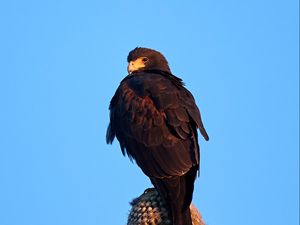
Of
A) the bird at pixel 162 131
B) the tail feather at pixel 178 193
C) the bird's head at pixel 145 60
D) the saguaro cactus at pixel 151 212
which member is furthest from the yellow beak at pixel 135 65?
the saguaro cactus at pixel 151 212

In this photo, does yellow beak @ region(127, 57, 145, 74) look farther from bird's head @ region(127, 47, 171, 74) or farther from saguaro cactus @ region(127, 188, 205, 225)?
saguaro cactus @ region(127, 188, 205, 225)

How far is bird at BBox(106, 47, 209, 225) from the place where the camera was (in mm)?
6551

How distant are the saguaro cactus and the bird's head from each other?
3440 millimetres

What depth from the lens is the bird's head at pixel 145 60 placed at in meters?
9.44

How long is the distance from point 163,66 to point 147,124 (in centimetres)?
271

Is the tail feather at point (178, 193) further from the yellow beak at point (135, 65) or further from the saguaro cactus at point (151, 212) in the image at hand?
the yellow beak at point (135, 65)

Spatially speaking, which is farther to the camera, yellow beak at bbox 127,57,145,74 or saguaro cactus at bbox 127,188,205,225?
yellow beak at bbox 127,57,145,74

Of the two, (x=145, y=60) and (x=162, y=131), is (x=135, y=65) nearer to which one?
(x=145, y=60)

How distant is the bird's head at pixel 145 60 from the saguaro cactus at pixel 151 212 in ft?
11.3

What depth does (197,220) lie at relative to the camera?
6148 mm

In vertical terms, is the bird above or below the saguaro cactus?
above

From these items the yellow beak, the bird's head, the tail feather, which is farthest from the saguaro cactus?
the bird's head

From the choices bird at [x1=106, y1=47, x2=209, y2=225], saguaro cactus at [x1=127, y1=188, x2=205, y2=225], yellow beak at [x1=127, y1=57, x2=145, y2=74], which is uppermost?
yellow beak at [x1=127, y1=57, x2=145, y2=74]

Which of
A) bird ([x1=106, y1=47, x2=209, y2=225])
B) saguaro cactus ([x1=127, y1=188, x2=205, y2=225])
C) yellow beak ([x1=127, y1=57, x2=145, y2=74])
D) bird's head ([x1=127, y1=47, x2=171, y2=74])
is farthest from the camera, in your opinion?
bird's head ([x1=127, y1=47, x2=171, y2=74])
